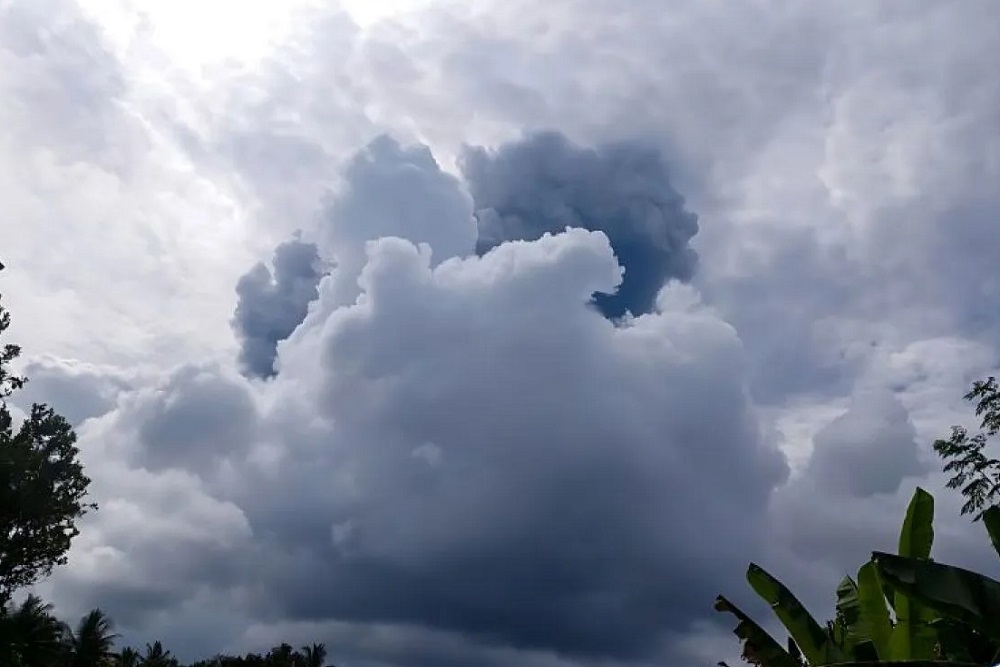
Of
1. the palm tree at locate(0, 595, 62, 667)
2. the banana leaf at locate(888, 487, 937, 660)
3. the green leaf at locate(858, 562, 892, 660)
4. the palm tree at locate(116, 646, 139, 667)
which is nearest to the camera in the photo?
the banana leaf at locate(888, 487, 937, 660)

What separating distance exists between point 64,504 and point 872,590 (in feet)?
99.4

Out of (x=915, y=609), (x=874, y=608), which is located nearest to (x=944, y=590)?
(x=915, y=609)

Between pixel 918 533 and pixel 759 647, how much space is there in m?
2.50

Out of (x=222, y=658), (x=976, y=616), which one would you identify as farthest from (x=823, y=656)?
(x=222, y=658)

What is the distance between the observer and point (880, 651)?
1149cm

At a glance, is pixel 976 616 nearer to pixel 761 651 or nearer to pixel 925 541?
pixel 925 541

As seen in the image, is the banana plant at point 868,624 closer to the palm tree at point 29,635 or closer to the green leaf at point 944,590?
the green leaf at point 944,590

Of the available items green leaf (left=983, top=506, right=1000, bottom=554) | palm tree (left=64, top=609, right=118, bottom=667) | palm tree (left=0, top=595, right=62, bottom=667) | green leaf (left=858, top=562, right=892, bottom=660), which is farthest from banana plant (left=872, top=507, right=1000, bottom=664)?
palm tree (left=64, top=609, right=118, bottom=667)

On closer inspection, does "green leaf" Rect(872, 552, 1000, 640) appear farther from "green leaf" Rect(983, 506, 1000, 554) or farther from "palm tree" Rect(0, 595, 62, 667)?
"palm tree" Rect(0, 595, 62, 667)

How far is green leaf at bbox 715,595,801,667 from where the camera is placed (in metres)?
11.7

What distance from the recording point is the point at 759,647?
11.8 metres

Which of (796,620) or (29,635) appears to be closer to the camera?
(796,620)

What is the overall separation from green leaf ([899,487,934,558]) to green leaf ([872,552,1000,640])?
8.35ft

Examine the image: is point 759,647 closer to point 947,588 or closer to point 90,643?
point 947,588
